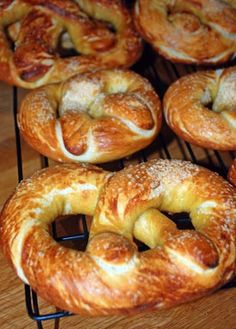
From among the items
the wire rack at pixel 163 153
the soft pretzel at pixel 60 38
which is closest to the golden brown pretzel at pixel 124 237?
the wire rack at pixel 163 153

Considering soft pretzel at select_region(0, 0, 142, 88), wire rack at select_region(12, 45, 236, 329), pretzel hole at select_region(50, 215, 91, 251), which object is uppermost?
soft pretzel at select_region(0, 0, 142, 88)

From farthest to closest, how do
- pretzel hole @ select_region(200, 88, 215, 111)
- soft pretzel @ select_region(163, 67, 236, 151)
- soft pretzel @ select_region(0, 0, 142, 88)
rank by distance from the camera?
soft pretzel @ select_region(0, 0, 142, 88) < pretzel hole @ select_region(200, 88, 215, 111) < soft pretzel @ select_region(163, 67, 236, 151)

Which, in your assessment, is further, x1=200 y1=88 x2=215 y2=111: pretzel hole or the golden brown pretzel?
x1=200 y1=88 x2=215 y2=111: pretzel hole

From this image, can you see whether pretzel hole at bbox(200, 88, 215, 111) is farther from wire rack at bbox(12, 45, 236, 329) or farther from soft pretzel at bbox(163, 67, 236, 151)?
wire rack at bbox(12, 45, 236, 329)

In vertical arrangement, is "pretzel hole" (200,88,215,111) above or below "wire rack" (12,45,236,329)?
above

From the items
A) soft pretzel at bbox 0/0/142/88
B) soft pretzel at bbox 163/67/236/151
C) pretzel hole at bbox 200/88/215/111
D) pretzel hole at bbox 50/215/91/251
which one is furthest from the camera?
soft pretzel at bbox 0/0/142/88

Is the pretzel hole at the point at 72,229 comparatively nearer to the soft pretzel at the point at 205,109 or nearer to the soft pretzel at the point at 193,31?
the soft pretzel at the point at 205,109

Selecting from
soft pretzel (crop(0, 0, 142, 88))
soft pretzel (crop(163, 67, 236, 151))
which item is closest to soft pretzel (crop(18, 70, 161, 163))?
soft pretzel (crop(163, 67, 236, 151))
